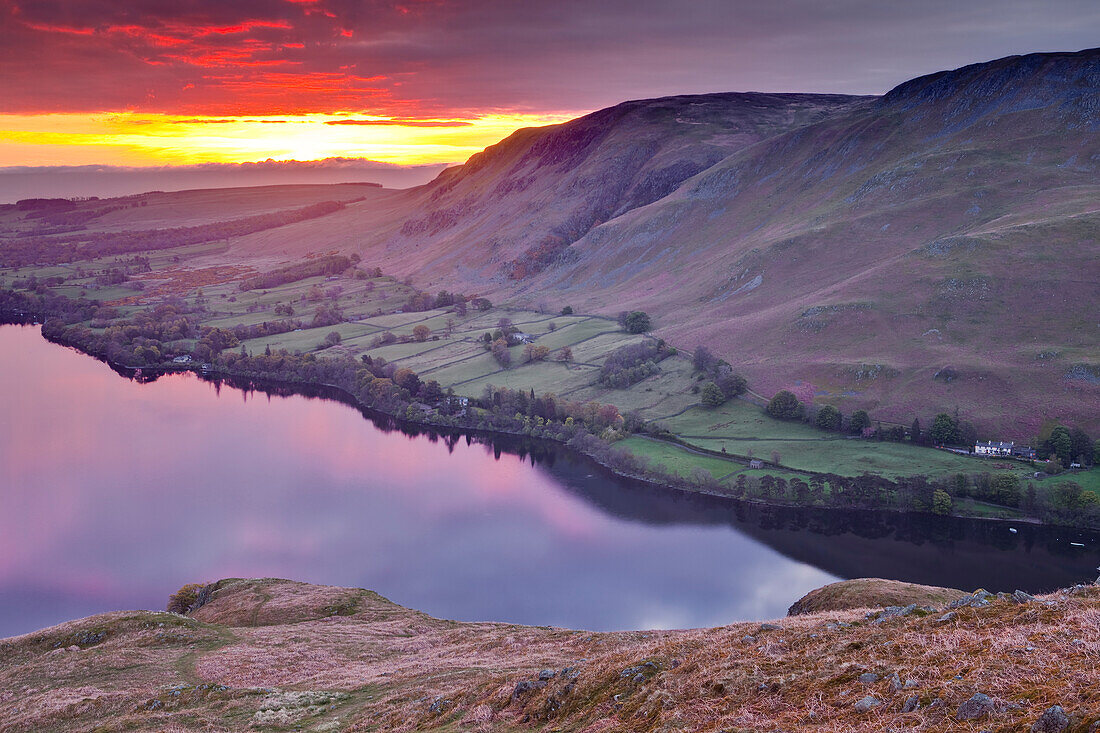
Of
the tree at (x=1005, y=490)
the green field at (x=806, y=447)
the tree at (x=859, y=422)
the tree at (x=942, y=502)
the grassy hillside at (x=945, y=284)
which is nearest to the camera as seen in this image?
the tree at (x=1005, y=490)

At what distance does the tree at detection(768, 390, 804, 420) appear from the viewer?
111m

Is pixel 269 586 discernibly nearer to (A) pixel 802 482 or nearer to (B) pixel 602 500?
(B) pixel 602 500

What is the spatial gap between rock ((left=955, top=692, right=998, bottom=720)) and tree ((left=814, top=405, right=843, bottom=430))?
98454mm

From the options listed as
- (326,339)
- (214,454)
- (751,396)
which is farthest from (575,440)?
(326,339)

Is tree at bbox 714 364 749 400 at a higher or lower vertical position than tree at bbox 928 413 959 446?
higher

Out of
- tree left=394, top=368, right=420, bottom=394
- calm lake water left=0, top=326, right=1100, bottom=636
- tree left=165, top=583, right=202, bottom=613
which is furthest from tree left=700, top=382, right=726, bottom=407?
tree left=165, top=583, right=202, bottom=613

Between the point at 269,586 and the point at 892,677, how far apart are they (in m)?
52.4

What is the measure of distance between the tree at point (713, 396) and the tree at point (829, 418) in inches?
659

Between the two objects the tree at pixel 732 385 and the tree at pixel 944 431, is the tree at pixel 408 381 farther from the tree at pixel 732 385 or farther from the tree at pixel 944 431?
the tree at pixel 944 431

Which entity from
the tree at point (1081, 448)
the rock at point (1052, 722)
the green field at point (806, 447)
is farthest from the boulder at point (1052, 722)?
the tree at point (1081, 448)

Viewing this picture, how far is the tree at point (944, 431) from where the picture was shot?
9825cm

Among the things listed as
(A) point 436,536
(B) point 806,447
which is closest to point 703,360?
(B) point 806,447

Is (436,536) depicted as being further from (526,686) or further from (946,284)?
(946,284)

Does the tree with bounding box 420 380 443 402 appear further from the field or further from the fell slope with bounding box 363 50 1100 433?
the fell slope with bounding box 363 50 1100 433
